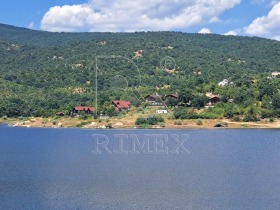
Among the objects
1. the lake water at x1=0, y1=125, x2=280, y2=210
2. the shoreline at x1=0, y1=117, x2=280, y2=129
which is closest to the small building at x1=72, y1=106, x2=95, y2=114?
the shoreline at x1=0, y1=117, x2=280, y2=129

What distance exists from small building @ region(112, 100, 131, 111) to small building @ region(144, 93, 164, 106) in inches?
235

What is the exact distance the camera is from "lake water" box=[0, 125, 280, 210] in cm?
3731

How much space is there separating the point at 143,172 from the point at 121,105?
2537 inches

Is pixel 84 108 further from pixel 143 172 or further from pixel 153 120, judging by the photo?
pixel 143 172

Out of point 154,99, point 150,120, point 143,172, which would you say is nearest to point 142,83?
point 154,99

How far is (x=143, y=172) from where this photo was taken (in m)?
48.5

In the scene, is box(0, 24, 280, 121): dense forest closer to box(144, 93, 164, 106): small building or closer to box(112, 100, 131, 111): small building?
box(144, 93, 164, 106): small building

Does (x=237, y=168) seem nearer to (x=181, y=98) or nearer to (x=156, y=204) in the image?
(x=156, y=204)

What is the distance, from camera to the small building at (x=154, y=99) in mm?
116475

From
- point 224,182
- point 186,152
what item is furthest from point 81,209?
point 186,152

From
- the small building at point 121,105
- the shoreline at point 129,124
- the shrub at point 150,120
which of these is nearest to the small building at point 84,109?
the shoreline at point 129,124

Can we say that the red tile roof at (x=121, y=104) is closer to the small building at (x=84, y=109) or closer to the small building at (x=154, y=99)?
the small building at (x=84, y=109)

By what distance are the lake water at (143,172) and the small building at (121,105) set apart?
30.8m

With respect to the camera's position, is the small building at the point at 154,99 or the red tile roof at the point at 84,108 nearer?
the red tile roof at the point at 84,108
